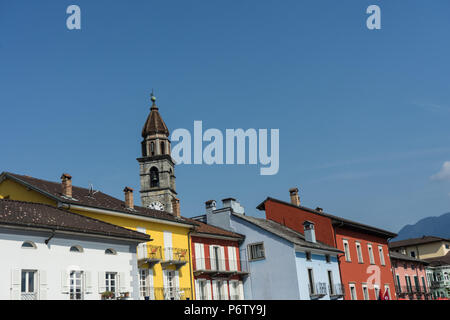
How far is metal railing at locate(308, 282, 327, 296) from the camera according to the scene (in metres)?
38.3

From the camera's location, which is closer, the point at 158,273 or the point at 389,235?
the point at 158,273

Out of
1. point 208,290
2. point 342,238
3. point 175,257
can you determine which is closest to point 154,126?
point 342,238

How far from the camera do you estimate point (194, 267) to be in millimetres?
33688

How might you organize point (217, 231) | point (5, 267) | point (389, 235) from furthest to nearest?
point (389, 235) < point (217, 231) < point (5, 267)

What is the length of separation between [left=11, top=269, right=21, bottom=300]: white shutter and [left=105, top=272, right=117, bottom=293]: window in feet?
13.8

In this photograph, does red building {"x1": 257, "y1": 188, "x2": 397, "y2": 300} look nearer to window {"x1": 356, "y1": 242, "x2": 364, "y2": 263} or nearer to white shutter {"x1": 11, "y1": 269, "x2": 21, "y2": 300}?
window {"x1": 356, "y1": 242, "x2": 364, "y2": 263}

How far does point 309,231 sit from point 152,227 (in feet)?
51.6

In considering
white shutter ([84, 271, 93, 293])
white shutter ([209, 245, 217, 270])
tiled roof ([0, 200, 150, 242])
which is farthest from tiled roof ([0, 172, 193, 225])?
white shutter ([84, 271, 93, 293])

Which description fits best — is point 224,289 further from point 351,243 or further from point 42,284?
point 42,284

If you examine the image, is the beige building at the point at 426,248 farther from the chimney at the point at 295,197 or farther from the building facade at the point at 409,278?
the chimney at the point at 295,197

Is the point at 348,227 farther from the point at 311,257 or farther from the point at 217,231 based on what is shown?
the point at 217,231
